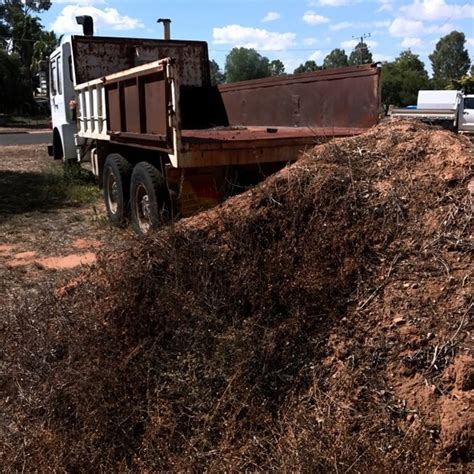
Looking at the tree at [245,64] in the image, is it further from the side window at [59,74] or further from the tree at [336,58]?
the side window at [59,74]

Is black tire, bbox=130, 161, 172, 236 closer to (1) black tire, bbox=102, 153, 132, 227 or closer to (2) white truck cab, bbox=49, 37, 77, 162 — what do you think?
(1) black tire, bbox=102, 153, 132, 227

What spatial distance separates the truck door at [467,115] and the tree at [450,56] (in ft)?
284

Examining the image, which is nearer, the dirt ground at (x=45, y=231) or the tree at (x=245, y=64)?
the dirt ground at (x=45, y=231)

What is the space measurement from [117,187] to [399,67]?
218 ft

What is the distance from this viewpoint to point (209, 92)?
10.6m

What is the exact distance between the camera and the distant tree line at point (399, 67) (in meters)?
54.0

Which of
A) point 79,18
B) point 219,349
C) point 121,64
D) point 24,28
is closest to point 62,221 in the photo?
point 121,64

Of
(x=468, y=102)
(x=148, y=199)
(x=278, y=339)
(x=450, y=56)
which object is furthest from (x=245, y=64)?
(x=278, y=339)

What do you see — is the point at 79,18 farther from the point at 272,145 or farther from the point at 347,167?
the point at 347,167

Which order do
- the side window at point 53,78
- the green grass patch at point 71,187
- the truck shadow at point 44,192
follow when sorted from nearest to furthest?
the truck shadow at point 44,192 → the green grass patch at point 71,187 → the side window at point 53,78

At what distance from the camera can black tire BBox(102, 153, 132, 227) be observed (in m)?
7.84

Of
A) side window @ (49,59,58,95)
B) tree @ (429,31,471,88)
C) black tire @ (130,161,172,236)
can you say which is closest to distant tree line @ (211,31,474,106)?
tree @ (429,31,471,88)

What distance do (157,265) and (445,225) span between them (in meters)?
1.81

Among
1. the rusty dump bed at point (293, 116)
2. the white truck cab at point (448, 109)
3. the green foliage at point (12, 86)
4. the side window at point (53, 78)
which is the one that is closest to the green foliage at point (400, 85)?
the white truck cab at point (448, 109)
